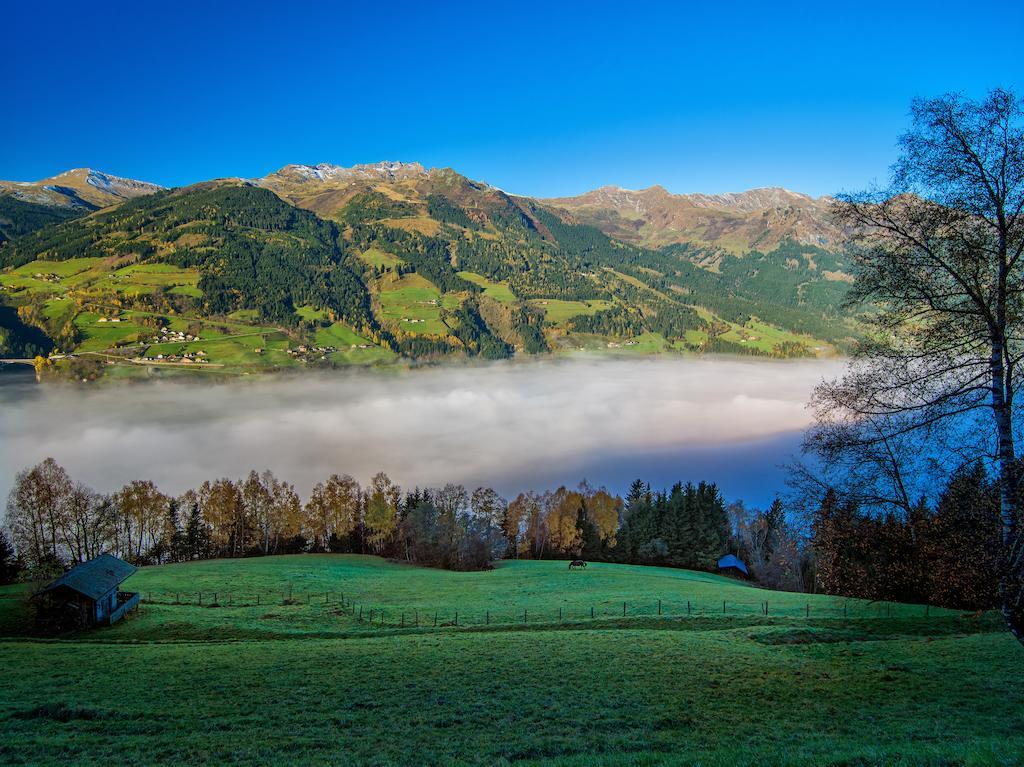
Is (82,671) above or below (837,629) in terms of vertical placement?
below

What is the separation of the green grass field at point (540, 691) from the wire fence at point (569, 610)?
0.53m

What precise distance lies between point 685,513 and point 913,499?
89903 millimetres

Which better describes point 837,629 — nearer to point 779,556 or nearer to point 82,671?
point 82,671

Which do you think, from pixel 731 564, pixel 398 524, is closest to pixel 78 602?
pixel 398 524

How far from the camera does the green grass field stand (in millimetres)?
15094

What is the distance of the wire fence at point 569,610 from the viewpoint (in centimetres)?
3512

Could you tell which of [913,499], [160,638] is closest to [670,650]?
[913,499]

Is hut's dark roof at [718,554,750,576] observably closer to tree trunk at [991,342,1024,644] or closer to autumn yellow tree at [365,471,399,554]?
autumn yellow tree at [365,471,399,554]

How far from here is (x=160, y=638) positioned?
38.3 meters

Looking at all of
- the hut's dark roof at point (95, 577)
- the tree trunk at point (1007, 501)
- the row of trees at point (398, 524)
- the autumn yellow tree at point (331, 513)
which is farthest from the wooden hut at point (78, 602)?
the autumn yellow tree at point (331, 513)

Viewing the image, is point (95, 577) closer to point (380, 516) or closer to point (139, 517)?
point (139, 517)

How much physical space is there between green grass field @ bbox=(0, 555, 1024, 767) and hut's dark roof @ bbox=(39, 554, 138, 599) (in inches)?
137

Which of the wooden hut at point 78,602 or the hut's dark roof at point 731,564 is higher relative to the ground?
the wooden hut at point 78,602

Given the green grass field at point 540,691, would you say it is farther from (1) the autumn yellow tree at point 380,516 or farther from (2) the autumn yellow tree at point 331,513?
(2) the autumn yellow tree at point 331,513
